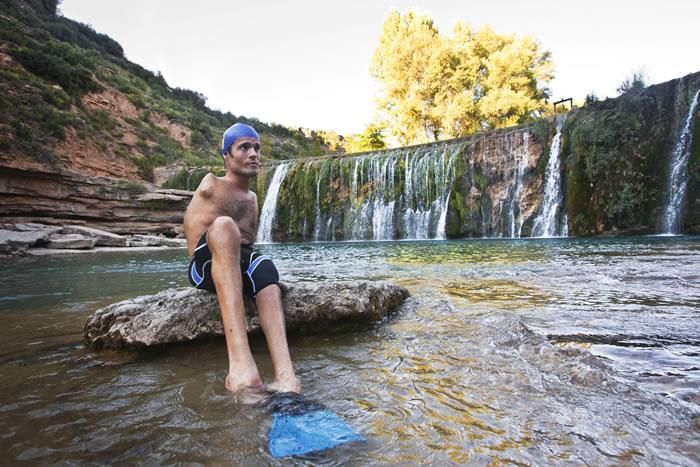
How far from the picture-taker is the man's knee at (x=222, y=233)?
1.87 metres

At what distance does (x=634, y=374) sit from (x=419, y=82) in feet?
108

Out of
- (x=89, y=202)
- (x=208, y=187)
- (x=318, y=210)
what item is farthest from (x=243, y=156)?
(x=318, y=210)

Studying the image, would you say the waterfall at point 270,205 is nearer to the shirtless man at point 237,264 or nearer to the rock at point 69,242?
the rock at point 69,242

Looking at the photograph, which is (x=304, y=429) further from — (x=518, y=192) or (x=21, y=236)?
(x=518, y=192)

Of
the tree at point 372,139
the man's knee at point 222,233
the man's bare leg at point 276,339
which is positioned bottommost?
the man's bare leg at point 276,339

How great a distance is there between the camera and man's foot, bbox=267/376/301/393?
1.55 meters

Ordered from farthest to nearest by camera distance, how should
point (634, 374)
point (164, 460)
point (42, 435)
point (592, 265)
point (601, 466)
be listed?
point (592, 265), point (634, 374), point (42, 435), point (164, 460), point (601, 466)

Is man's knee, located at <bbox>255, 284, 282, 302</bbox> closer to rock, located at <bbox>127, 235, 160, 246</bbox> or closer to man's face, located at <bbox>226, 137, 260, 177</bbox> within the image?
man's face, located at <bbox>226, 137, 260, 177</bbox>

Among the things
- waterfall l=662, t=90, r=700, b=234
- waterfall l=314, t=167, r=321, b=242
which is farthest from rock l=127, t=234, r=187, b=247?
waterfall l=662, t=90, r=700, b=234

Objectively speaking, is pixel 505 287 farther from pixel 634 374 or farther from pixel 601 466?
pixel 601 466

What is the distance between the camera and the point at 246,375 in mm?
1591

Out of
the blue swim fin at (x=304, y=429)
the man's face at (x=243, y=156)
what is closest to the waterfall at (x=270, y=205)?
the man's face at (x=243, y=156)

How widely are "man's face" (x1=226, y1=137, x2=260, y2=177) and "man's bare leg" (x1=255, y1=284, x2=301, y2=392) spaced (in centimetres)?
72

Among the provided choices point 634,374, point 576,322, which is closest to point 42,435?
point 634,374
